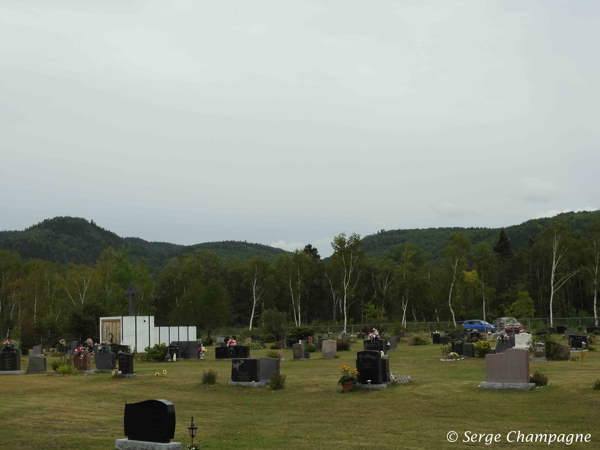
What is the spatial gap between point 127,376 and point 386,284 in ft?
239

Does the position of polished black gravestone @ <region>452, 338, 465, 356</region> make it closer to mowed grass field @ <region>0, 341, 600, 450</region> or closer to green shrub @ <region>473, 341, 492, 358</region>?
green shrub @ <region>473, 341, 492, 358</region>

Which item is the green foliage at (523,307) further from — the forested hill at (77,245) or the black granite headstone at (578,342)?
the forested hill at (77,245)

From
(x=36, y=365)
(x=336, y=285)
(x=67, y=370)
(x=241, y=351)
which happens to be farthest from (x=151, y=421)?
(x=336, y=285)

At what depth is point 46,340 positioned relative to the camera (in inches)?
2110

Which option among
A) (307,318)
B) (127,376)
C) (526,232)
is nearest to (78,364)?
(127,376)

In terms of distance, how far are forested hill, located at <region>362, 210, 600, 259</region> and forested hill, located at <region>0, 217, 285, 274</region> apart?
29008mm

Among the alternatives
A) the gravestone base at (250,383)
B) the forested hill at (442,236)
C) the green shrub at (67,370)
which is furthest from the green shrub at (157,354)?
the forested hill at (442,236)

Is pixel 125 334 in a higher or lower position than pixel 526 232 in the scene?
lower

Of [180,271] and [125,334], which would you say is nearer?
[125,334]

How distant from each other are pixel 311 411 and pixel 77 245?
6652 inches

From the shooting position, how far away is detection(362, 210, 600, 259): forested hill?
132250 millimetres

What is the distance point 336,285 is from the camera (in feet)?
323

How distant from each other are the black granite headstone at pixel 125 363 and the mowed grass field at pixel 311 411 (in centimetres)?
79

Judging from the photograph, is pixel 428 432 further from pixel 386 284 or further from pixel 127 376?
pixel 386 284
